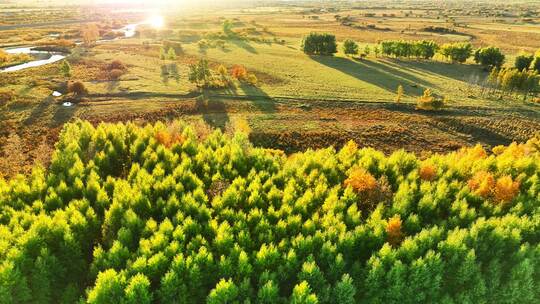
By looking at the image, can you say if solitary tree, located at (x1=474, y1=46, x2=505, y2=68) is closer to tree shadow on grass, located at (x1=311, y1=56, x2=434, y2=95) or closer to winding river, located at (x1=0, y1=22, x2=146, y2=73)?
tree shadow on grass, located at (x1=311, y1=56, x2=434, y2=95)

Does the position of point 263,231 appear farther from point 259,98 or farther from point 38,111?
point 38,111

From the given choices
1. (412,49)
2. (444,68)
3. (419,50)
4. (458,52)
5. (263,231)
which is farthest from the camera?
(412,49)

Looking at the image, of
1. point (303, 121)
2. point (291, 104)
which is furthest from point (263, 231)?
point (291, 104)

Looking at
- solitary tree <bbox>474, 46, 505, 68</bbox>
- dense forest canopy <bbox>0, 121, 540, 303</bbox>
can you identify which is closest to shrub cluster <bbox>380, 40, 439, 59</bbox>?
solitary tree <bbox>474, 46, 505, 68</bbox>

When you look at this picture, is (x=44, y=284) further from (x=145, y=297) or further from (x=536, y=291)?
(x=536, y=291)

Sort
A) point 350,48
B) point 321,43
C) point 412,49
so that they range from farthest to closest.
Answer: point 321,43 → point 350,48 → point 412,49

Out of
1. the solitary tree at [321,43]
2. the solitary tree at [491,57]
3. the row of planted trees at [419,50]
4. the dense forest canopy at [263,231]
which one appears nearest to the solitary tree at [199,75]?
the dense forest canopy at [263,231]
